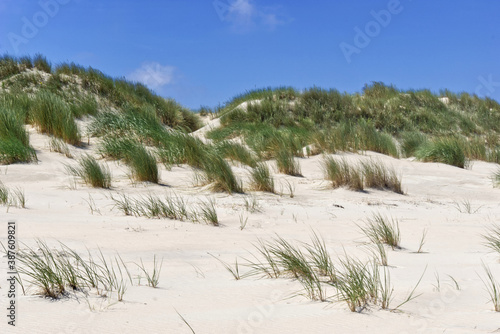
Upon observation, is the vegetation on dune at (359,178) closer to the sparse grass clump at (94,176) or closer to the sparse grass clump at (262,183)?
the sparse grass clump at (262,183)

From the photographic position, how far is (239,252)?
3600 millimetres

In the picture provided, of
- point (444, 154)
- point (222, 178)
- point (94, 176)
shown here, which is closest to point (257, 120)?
point (444, 154)

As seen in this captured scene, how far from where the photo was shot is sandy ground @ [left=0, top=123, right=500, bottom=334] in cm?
213

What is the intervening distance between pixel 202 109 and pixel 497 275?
17932 mm

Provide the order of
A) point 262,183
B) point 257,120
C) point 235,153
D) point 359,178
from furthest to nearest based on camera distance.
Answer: point 257,120 → point 235,153 → point 359,178 → point 262,183

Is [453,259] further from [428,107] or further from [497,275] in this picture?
[428,107]

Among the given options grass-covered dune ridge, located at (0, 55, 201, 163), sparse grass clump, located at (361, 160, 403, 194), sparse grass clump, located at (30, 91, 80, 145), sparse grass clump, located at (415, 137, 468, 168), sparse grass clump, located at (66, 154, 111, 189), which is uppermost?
grass-covered dune ridge, located at (0, 55, 201, 163)

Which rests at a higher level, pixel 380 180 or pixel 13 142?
pixel 13 142

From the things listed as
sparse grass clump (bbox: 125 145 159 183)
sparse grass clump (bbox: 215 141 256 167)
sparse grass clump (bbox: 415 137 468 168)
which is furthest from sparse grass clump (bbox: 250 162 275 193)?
sparse grass clump (bbox: 415 137 468 168)

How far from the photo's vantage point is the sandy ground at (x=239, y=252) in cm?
213

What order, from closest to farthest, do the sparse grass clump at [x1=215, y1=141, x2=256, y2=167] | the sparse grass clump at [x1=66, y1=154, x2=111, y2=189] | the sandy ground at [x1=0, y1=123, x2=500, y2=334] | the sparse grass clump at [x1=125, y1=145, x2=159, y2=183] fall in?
1. the sandy ground at [x1=0, y1=123, x2=500, y2=334]
2. the sparse grass clump at [x1=66, y1=154, x2=111, y2=189]
3. the sparse grass clump at [x1=125, y1=145, x2=159, y2=183]
4. the sparse grass clump at [x1=215, y1=141, x2=256, y2=167]

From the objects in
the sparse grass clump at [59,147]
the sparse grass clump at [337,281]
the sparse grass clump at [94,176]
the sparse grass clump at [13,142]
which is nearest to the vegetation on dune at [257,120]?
the sparse grass clump at [13,142]

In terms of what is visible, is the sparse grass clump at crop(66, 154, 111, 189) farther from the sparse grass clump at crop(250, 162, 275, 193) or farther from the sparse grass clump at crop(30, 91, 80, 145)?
the sparse grass clump at crop(30, 91, 80, 145)

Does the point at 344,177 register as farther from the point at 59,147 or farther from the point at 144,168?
the point at 59,147
